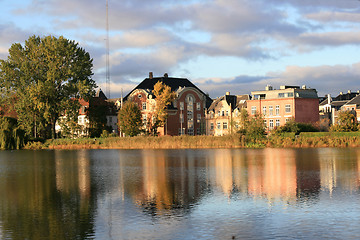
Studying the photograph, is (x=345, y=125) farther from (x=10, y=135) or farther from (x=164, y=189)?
(x=164, y=189)

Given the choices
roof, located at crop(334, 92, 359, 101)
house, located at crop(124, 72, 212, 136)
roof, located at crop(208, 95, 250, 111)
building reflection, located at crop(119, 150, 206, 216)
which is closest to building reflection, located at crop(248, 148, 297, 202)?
building reflection, located at crop(119, 150, 206, 216)

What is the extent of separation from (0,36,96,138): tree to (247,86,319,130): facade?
4211 cm

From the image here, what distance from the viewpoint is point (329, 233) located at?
49.5 ft

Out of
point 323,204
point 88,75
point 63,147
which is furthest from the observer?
point 88,75

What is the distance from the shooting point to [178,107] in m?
117

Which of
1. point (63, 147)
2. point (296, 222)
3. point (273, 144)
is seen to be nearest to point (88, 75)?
point (63, 147)

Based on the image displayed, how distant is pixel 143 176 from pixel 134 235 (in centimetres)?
1893

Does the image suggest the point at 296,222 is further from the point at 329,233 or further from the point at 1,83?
the point at 1,83

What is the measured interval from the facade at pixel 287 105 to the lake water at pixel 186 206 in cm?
7796

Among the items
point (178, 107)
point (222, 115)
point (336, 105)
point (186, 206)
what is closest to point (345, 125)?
point (178, 107)

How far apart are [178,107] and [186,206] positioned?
96918 millimetres

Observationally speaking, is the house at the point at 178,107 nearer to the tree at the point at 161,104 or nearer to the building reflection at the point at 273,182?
the tree at the point at 161,104

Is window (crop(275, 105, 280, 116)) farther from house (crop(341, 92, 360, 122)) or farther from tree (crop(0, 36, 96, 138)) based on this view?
tree (crop(0, 36, 96, 138))

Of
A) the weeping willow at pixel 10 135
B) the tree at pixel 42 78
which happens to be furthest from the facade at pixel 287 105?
the weeping willow at pixel 10 135
